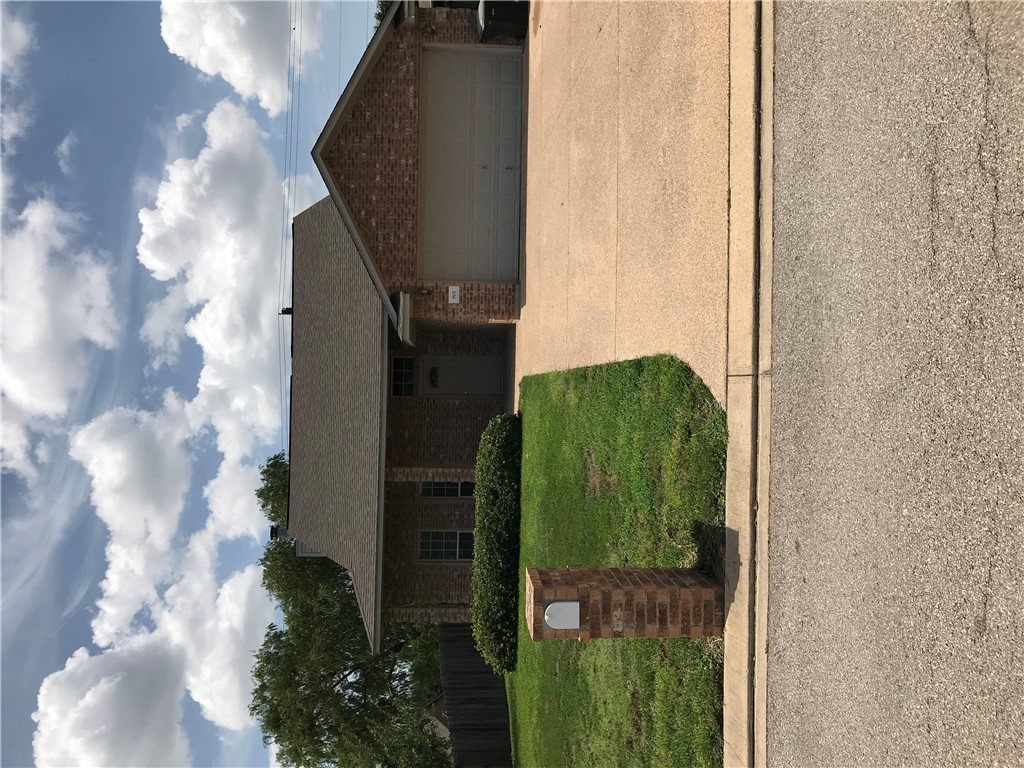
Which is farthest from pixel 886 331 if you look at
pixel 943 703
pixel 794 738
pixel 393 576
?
pixel 393 576

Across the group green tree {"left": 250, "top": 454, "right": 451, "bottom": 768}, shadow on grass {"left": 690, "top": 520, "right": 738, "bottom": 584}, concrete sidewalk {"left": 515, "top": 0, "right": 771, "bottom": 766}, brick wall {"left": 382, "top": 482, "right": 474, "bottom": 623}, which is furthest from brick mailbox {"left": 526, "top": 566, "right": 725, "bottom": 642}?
green tree {"left": 250, "top": 454, "right": 451, "bottom": 768}

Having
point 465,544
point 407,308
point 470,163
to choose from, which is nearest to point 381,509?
point 465,544

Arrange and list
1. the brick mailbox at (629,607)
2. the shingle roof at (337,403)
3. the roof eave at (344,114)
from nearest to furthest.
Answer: the brick mailbox at (629,607), the roof eave at (344,114), the shingle roof at (337,403)

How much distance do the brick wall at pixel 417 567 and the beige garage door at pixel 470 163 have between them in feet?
19.9

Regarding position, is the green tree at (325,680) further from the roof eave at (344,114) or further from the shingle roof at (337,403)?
the roof eave at (344,114)

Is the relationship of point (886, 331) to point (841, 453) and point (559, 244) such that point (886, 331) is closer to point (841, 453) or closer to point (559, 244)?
point (841, 453)

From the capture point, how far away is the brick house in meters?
13.6

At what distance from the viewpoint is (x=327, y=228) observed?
60.6ft

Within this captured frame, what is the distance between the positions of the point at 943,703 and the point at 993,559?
28.4 inches

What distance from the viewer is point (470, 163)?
14.3 meters

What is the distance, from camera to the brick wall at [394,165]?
44.1 ft

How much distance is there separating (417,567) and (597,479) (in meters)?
9.83

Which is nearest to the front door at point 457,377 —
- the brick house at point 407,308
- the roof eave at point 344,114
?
the brick house at point 407,308

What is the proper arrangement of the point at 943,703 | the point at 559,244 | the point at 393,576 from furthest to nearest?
the point at 393,576
the point at 559,244
the point at 943,703
